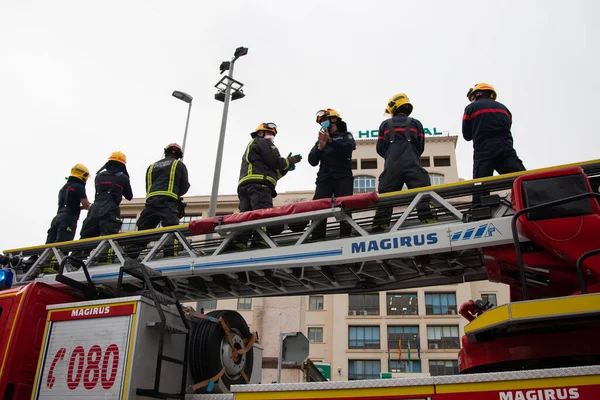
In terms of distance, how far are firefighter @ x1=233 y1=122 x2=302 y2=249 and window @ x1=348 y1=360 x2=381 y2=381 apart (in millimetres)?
34047

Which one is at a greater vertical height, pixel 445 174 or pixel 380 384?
pixel 445 174

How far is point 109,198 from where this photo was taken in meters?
8.06

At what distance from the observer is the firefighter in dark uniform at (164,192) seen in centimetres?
716

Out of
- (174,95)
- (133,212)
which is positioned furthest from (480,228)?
(133,212)

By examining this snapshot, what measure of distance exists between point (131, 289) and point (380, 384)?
3.80 meters

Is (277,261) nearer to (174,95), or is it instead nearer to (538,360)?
(538,360)

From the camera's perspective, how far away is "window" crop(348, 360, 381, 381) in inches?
1506

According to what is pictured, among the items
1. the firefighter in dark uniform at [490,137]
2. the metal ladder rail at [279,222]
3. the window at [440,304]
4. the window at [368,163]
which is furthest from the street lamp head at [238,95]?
the window at [368,163]

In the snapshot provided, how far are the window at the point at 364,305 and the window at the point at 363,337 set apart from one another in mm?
1120

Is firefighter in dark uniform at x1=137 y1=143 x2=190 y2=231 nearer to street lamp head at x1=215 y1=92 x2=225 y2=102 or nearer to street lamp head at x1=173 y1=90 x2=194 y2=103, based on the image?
street lamp head at x1=215 y1=92 x2=225 y2=102

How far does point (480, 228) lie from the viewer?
14.5 feet

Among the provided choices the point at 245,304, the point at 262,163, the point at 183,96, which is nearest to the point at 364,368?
the point at 245,304

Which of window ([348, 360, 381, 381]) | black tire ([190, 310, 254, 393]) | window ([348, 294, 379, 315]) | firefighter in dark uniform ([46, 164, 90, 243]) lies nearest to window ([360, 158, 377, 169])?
window ([348, 294, 379, 315])

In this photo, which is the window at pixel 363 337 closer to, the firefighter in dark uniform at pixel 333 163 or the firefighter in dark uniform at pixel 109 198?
the firefighter in dark uniform at pixel 109 198
